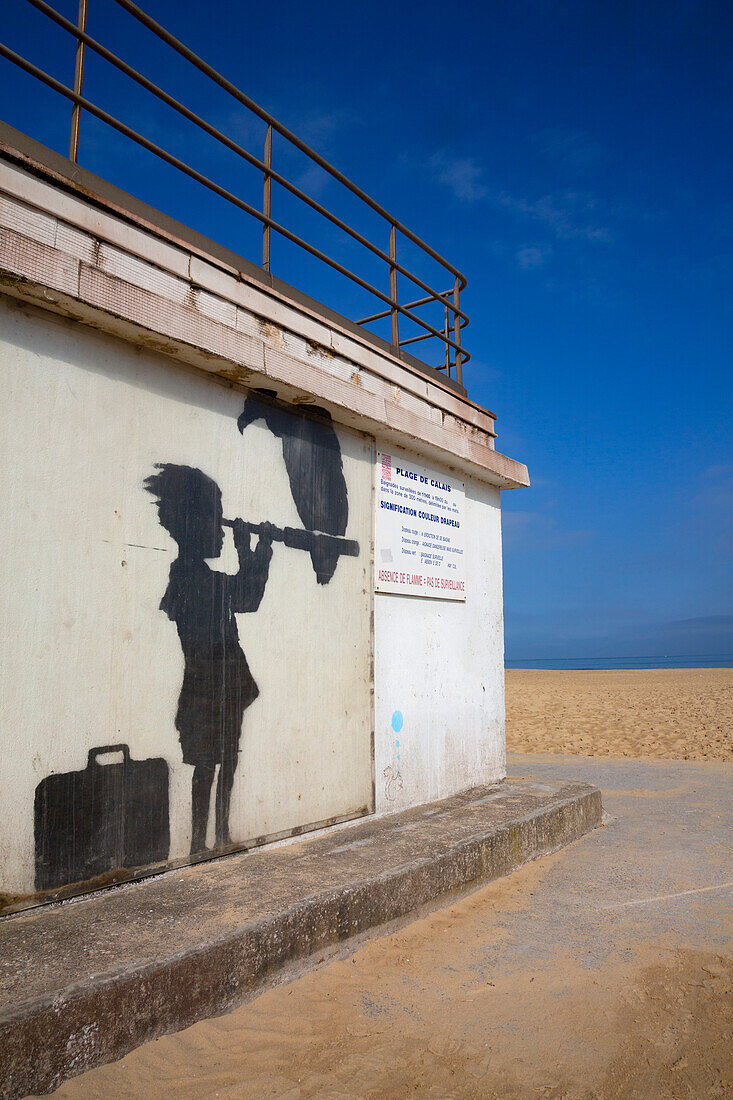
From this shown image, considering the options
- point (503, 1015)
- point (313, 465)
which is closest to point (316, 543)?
point (313, 465)

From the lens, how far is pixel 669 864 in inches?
188

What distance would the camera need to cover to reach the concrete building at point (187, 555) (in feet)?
9.73

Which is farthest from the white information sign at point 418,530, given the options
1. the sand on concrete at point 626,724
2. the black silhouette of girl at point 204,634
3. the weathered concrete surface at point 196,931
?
the sand on concrete at point 626,724

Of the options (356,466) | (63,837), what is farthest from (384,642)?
(63,837)

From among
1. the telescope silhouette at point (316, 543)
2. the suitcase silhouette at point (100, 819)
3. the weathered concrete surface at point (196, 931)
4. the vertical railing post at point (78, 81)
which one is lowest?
the weathered concrete surface at point (196, 931)

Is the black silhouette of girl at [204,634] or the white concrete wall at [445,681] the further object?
the white concrete wall at [445,681]

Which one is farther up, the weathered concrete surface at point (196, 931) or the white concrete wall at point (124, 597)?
the white concrete wall at point (124, 597)

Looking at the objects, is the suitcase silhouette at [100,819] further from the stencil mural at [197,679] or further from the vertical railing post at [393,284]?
the vertical railing post at [393,284]

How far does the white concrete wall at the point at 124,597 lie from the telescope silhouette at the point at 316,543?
66mm

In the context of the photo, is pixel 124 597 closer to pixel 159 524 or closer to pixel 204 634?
pixel 159 524

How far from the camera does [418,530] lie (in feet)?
17.5

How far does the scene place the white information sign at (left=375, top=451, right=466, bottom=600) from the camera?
195 inches

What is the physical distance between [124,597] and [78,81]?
2.55 m

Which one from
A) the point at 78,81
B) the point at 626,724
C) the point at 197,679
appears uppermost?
the point at 78,81
